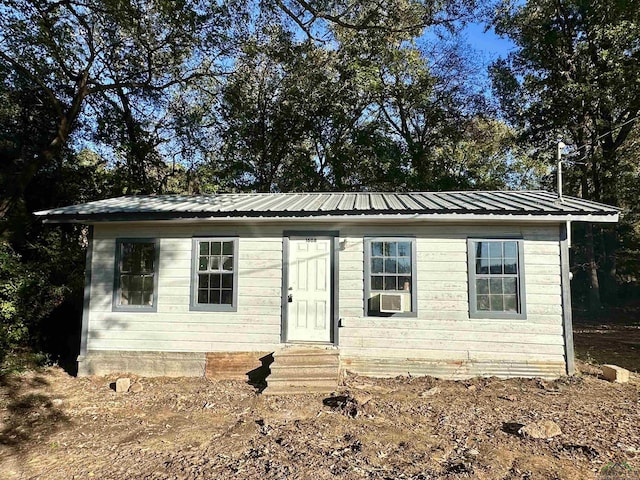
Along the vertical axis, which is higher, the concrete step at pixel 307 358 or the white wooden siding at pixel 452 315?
the white wooden siding at pixel 452 315

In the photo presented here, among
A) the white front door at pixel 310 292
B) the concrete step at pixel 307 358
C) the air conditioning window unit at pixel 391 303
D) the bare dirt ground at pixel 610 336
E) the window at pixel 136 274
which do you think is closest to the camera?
the concrete step at pixel 307 358

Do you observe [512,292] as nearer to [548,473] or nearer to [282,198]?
[548,473]

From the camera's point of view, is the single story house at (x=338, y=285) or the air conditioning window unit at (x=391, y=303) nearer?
the single story house at (x=338, y=285)

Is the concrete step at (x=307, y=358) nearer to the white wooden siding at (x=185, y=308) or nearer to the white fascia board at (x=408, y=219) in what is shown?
the white wooden siding at (x=185, y=308)

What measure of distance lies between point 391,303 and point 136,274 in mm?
4652

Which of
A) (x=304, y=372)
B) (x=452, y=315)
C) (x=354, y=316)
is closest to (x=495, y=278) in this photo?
(x=452, y=315)

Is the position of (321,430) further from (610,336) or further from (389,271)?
(610,336)

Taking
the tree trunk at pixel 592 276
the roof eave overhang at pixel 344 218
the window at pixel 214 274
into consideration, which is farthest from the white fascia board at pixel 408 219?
the tree trunk at pixel 592 276

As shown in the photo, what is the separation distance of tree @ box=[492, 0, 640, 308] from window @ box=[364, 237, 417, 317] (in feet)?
32.5

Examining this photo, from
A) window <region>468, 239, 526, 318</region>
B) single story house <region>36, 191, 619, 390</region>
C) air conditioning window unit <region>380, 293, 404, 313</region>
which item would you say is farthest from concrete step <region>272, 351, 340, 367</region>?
window <region>468, 239, 526, 318</region>

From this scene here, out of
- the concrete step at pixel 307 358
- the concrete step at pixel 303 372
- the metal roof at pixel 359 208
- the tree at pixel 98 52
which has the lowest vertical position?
the concrete step at pixel 303 372

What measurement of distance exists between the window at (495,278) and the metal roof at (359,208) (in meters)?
0.64

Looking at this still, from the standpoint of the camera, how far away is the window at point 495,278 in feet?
21.1

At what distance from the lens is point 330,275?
6.87 m
